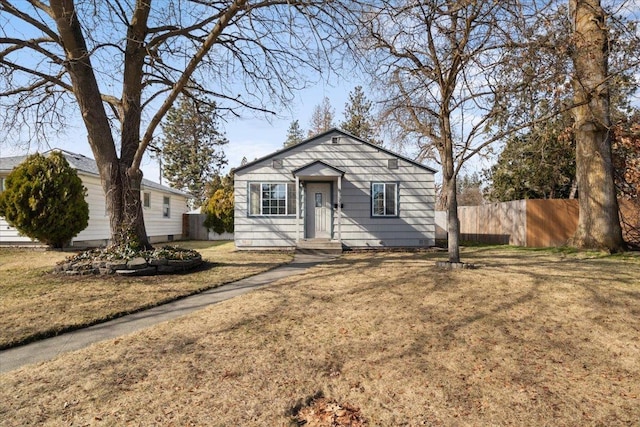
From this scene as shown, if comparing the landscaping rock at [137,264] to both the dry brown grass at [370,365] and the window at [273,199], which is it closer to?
the dry brown grass at [370,365]

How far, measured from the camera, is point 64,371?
10.4ft

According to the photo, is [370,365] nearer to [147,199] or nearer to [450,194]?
[450,194]

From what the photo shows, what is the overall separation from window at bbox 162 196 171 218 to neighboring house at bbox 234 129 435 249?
929cm

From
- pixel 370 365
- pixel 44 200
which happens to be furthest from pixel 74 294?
pixel 44 200

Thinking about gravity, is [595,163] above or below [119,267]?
above

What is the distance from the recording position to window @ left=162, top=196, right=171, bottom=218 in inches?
808

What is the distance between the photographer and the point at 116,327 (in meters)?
4.47

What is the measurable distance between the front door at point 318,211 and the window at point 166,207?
10.9m

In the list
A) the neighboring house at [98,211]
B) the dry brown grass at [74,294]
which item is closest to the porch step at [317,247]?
the dry brown grass at [74,294]

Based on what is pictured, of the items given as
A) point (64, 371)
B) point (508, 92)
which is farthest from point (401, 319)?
point (508, 92)

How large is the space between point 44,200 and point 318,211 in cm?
916

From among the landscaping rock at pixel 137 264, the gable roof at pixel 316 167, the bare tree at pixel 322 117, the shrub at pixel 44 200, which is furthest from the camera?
the bare tree at pixel 322 117

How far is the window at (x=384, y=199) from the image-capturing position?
1345 centimetres

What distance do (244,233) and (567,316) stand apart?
10.5m
